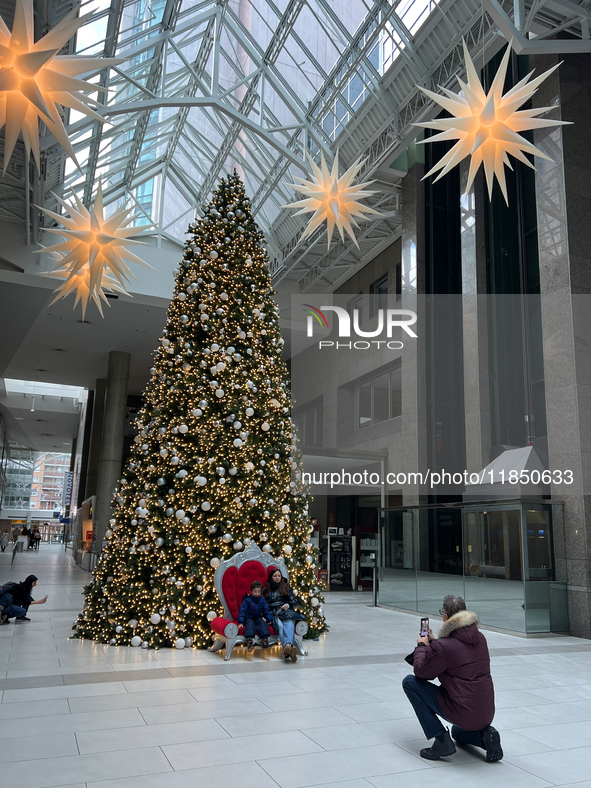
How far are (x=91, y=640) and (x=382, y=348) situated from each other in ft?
49.8

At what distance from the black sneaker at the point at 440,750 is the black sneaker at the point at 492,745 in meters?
0.24

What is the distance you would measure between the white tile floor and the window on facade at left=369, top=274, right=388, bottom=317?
51.5 feet

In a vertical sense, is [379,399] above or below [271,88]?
below

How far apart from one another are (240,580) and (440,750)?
5021mm

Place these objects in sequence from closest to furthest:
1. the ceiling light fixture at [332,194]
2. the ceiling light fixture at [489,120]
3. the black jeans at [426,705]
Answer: the black jeans at [426,705]
the ceiling light fixture at [489,120]
the ceiling light fixture at [332,194]

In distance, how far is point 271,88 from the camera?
19.4 m

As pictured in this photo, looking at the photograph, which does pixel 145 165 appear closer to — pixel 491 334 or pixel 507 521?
pixel 491 334

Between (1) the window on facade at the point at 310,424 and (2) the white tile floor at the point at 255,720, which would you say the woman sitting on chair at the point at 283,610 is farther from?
(1) the window on facade at the point at 310,424

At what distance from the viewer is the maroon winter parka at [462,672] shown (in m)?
4.52

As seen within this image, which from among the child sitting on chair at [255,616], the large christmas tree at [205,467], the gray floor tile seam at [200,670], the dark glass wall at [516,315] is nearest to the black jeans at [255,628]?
the child sitting on chair at [255,616]

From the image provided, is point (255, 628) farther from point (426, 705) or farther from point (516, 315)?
point (516, 315)

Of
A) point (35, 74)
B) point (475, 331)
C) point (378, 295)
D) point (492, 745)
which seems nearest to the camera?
point (492, 745)

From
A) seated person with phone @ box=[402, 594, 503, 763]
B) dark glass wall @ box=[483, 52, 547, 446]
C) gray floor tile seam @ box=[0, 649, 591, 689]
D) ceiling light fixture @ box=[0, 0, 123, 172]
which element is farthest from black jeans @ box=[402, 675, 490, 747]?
dark glass wall @ box=[483, 52, 547, 446]

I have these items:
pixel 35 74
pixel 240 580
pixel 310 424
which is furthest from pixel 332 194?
pixel 310 424
